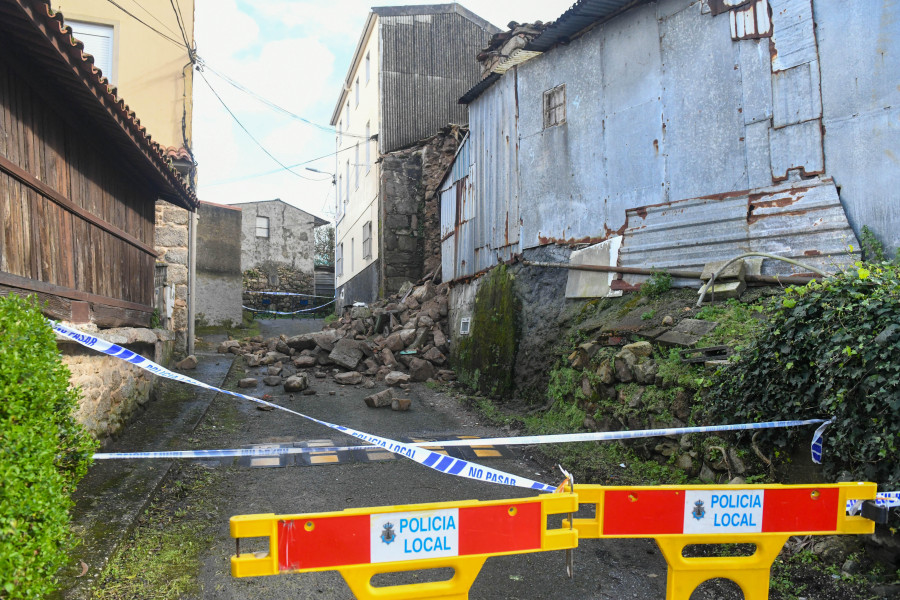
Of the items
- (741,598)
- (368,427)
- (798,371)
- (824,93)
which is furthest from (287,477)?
(824,93)

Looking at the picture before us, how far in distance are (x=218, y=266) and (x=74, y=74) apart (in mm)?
13141

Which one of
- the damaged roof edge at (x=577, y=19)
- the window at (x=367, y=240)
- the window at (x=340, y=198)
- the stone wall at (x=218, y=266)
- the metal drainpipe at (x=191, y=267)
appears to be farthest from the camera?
the window at (x=340, y=198)

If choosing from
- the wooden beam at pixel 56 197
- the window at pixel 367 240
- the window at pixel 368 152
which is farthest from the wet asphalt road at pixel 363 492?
the window at pixel 368 152

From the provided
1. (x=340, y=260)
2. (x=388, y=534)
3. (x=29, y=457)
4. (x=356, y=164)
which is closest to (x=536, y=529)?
A: (x=388, y=534)

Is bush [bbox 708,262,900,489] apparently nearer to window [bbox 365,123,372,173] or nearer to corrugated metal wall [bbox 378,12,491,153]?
corrugated metal wall [bbox 378,12,491,153]

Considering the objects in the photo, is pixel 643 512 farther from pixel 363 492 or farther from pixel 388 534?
pixel 363 492

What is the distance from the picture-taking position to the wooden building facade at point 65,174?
4148 mm

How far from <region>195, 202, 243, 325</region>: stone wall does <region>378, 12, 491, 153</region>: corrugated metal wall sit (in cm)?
530

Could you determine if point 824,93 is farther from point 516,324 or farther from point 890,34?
point 516,324

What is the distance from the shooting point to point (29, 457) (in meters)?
2.50

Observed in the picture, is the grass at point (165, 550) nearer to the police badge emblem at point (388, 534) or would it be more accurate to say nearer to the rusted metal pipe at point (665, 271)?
the police badge emblem at point (388, 534)

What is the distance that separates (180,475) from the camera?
5438mm

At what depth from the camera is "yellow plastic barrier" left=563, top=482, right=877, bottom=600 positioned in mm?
2414

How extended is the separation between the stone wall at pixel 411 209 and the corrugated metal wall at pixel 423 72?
73 centimetres
